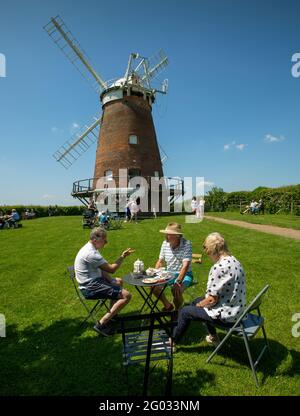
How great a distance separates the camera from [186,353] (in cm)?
366

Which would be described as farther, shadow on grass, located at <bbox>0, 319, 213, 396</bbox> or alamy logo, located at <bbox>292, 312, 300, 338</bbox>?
alamy logo, located at <bbox>292, 312, 300, 338</bbox>

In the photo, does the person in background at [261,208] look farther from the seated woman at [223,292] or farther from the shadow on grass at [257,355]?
the seated woman at [223,292]

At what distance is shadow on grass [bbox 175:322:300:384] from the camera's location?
10.7 ft

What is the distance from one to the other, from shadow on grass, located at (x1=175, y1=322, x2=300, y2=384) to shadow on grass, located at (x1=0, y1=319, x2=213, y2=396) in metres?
0.45

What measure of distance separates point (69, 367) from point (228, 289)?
2.21 metres

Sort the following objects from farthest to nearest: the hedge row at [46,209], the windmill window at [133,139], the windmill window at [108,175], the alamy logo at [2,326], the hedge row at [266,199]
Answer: the hedge row at [46,209]
the windmill window at [133,139]
the windmill window at [108,175]
the hedge row at [266,199]
the alamy logo at [2,326]

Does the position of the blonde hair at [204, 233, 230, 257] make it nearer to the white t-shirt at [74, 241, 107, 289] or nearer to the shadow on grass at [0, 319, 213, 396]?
the shadow on grass at [0, 319, 213, 396]

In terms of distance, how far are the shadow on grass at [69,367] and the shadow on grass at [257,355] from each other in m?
0.45

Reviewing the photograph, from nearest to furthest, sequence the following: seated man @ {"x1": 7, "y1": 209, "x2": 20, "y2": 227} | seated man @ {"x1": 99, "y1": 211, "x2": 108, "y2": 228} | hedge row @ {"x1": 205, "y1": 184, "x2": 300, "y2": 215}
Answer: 1. seated man @ {"x1": 99, "y1": 211, "x2": 108, "y2": 228}
2. seated man @ {"x1": 7, "y1": 209, "x2": 20, "y2": 227}
3. hedge row @ {"x1": 205, "y1": 184, "x2": 300, "y2": 215}

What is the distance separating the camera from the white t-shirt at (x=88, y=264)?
4.07 m

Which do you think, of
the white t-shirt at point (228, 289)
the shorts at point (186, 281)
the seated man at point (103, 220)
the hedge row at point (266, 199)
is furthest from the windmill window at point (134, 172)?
the white t-shirt at point (228, 289)

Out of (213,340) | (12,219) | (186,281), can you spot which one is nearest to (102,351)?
(213,340)

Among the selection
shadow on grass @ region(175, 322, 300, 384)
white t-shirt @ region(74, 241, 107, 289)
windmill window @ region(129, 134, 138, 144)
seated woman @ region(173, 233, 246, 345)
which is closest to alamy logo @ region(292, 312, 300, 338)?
shadow on grass @ region(175, 322, 300, 384)

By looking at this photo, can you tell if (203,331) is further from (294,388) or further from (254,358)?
(294,388)
